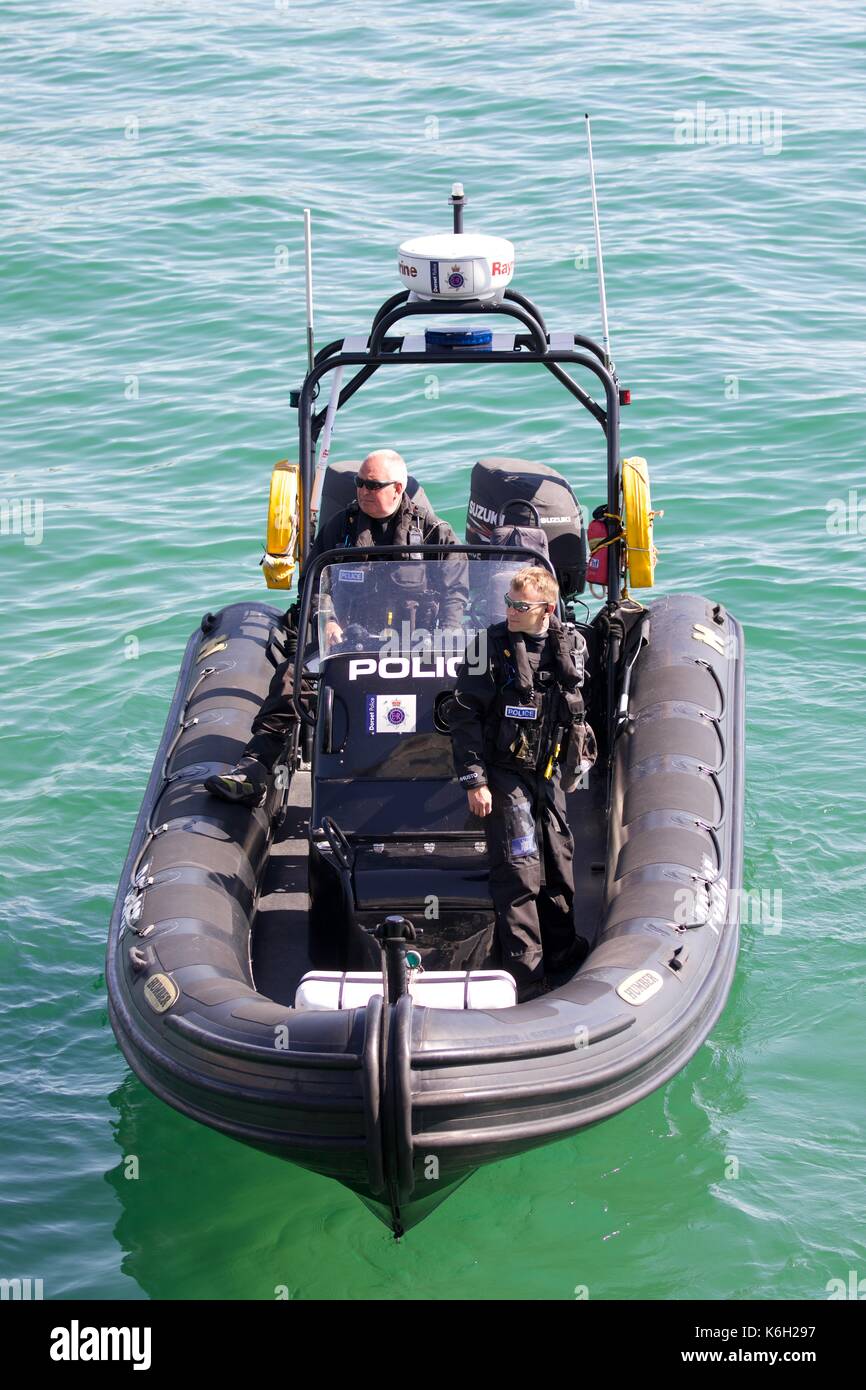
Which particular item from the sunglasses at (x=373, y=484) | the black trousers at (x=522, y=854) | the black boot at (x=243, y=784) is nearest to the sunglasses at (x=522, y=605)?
the black trousers at (x=522, y=854)

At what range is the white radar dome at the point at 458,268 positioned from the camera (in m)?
6.16

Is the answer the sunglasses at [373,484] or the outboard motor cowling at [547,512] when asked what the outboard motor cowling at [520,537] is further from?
the sunglasses at [373,484]

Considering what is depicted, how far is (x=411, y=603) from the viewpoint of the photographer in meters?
5.75

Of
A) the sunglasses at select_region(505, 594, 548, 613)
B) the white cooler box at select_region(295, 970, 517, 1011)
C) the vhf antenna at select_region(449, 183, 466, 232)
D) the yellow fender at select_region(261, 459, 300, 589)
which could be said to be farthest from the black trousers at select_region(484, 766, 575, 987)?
the vhf antenna at select_region(449, 183, 466, 232)

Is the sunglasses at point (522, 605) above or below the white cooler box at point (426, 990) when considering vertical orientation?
above

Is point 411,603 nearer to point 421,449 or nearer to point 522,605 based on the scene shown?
point 522,605

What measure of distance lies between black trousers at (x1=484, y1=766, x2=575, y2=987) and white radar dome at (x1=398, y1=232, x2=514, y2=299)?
2.03m

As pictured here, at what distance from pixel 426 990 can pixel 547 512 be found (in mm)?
2671

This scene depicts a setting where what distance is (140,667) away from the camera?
28.0 ft

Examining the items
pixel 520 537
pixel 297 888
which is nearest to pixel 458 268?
pixel 520 537

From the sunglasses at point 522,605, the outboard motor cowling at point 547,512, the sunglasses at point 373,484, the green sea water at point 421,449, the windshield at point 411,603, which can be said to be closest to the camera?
the sunglasses at point 522,605

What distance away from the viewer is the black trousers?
16.5ft

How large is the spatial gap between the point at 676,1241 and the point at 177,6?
17.3 metres

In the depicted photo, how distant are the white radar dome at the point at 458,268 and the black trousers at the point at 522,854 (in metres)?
2.03
